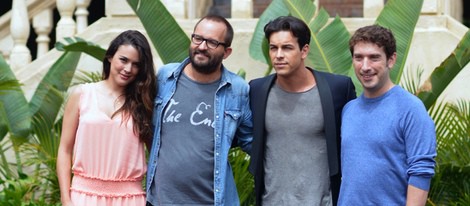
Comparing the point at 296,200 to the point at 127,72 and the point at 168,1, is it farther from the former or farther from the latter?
the point at 168,1

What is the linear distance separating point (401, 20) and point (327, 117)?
91.3 inches

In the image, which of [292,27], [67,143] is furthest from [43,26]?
[292,27]

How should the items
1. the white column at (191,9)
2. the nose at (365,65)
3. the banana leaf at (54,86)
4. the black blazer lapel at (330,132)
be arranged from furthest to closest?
the white column at (191,9) < the banana leaf at (54,86) < the black blazer lapel at (330,132) < the nose at (365,65)

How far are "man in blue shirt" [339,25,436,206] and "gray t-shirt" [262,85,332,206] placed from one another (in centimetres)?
28

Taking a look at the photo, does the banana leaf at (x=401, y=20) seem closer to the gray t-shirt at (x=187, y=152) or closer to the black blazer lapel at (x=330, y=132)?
the black blazer lapel at (x=330, y=132)

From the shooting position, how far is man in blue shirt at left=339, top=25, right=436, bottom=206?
5523 millimetres

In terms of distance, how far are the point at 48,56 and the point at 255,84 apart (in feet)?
13.2

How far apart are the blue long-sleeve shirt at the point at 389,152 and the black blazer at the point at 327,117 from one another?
26cm

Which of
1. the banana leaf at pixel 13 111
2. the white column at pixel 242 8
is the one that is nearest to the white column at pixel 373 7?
the white column at pixel 242 8

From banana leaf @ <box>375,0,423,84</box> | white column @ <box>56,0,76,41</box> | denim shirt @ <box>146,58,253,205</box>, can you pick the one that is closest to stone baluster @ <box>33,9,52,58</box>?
white column @ <box>56,0,76,41</box>

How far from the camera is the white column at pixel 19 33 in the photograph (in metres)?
9.95

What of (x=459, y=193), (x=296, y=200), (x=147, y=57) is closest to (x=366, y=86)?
(x=296, y=200)

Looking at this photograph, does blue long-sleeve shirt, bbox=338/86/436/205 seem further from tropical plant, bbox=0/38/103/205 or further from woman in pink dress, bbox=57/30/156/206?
tropical plant, bbox=0/38/103/205

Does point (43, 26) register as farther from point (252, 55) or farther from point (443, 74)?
point (443, 74)
